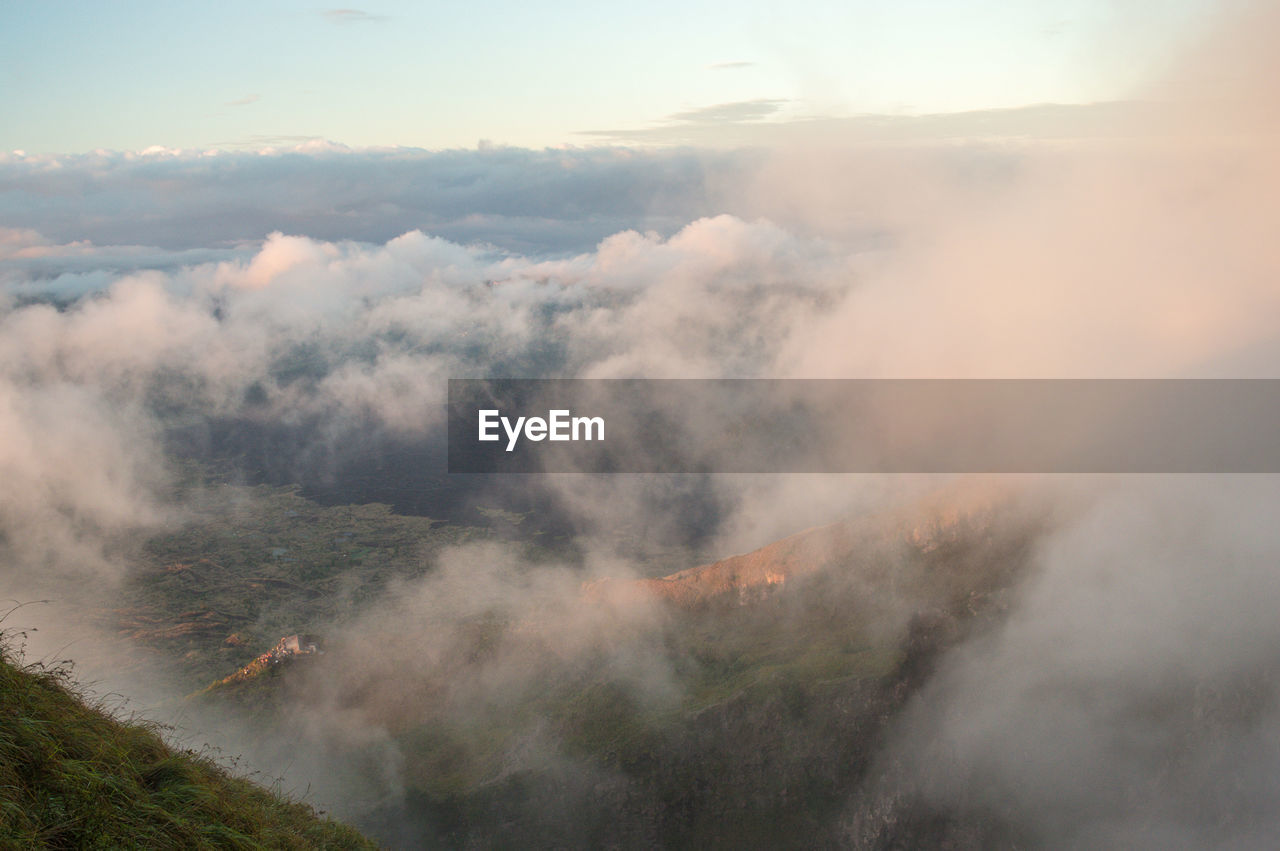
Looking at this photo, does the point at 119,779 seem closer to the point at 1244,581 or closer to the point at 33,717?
the point at 33,717

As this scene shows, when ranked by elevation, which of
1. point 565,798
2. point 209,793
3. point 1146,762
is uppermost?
point 209,793

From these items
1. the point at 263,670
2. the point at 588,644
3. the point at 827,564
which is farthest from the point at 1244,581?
the point at 263,670

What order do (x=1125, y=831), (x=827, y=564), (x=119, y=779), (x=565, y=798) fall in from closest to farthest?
(x=119, y=779)
(x=1125, y=831)
(x=565, y=798)
(x=827, y=564)

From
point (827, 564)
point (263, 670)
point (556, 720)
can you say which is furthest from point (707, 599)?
point (263, 670)

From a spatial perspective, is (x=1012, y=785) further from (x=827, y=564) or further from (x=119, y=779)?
(x=119, y=779)

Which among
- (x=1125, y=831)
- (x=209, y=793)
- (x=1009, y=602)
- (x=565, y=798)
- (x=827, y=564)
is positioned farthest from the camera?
(x=827, y=564)

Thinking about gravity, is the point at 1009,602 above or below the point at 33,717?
below

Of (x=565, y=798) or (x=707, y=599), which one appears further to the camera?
(x=707, y=599)
